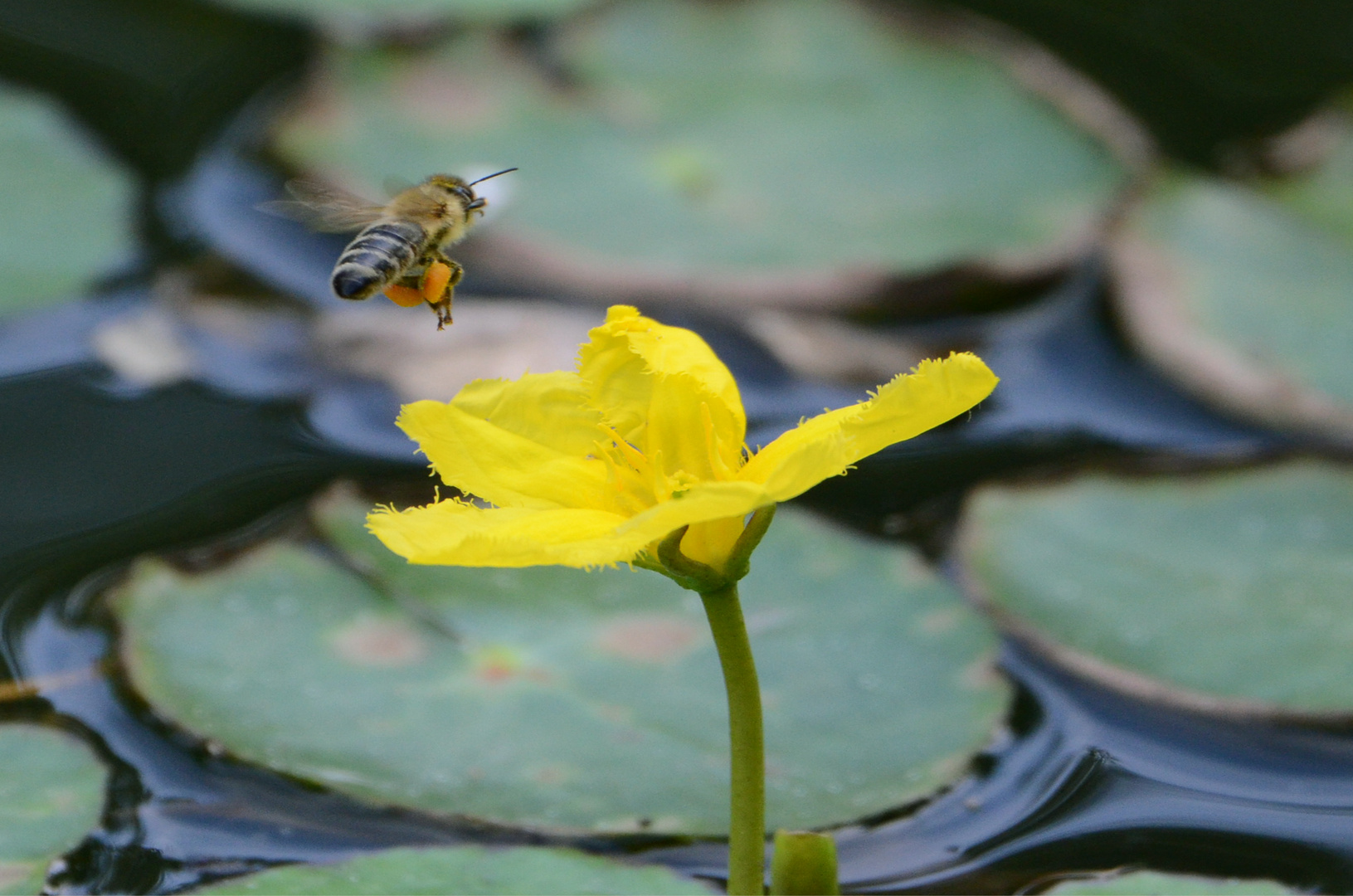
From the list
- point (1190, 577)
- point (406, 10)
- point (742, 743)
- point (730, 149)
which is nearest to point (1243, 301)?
point (1190, 577)

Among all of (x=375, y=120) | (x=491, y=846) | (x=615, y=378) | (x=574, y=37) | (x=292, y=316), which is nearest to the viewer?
(x=615, y=378)

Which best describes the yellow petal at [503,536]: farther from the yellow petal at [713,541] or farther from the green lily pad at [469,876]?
the green lily pad at [469,876]

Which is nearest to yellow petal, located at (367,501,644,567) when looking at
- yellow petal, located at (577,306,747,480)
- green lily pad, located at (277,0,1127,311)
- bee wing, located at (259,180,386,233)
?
yellow petal, located at (577,306,747,480)

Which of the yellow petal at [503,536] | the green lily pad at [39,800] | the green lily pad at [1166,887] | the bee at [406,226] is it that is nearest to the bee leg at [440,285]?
the bee at [406,226]

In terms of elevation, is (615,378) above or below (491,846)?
above

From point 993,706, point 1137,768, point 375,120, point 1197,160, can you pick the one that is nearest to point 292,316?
point 375,120

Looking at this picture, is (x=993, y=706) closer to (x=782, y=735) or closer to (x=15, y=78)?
(x=782, y=735)

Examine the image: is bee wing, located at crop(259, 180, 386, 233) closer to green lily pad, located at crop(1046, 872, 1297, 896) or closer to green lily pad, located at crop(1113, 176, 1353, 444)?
green lily pad, located at crop(1046, 872, 1297, 896)
